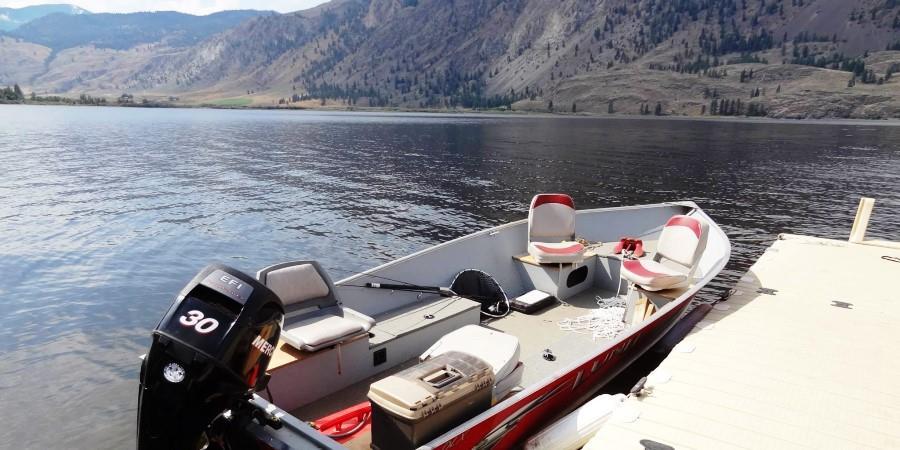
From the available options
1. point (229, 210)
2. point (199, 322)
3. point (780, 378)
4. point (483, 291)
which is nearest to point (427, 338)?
point (483, 291)

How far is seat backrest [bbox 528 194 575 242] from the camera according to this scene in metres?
10.5

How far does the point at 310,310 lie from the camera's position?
6492mm

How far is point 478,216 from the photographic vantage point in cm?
2400

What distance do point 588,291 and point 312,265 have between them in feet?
18.9

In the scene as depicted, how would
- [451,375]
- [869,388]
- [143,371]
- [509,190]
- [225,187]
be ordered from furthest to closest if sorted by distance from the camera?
[509,190] < [225,187] < [869,388] < [451,375] < [143,371]

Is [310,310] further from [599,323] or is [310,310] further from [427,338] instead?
[599,323]

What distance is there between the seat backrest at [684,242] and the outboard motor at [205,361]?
7294 millimetres

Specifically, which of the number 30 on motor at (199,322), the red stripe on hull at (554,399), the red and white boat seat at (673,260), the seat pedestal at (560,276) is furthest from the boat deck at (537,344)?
the number 30 on motor at (199,322)

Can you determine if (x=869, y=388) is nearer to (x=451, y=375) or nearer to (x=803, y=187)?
(x=451, y=375)

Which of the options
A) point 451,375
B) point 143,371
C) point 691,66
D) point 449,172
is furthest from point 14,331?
point 691,66

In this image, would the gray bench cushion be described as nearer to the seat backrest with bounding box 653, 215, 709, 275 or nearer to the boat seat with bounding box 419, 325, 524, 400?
the boat seat with bounding box 419, 325, 524, 400

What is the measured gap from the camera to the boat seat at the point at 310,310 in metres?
5.78

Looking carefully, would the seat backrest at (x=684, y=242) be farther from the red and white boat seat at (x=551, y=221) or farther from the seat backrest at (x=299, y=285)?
the seat backrest at (x=299, y=285)

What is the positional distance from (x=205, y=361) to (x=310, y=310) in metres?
2.94
